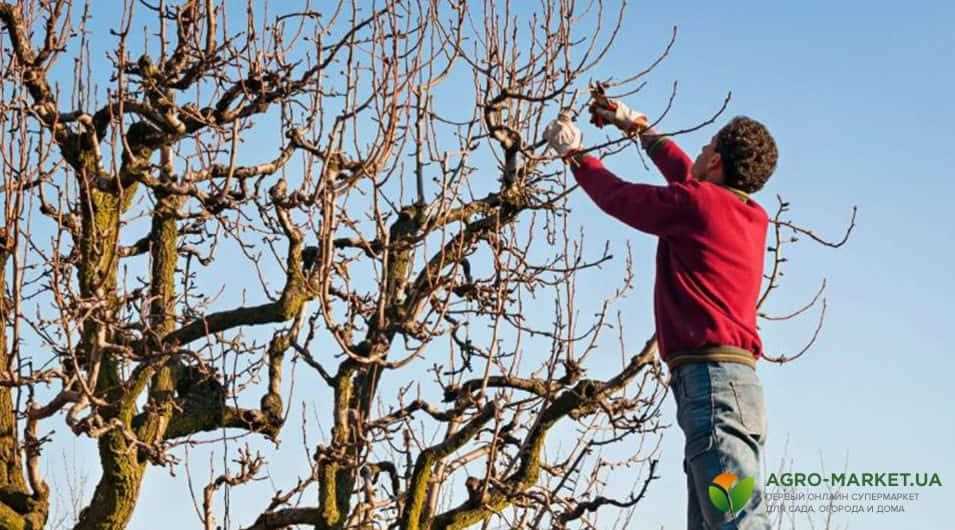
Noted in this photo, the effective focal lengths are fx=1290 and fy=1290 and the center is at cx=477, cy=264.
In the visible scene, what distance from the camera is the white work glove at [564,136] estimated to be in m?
4.56

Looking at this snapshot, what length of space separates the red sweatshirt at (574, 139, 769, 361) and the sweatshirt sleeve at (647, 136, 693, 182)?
47cm

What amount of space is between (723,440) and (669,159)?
1.24 m

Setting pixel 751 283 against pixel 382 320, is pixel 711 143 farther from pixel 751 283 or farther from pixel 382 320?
pixel 382 320

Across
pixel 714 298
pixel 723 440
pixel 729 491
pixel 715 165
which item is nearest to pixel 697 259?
pixel 714 298

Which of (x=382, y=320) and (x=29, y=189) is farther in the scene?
(x=29, y=189)

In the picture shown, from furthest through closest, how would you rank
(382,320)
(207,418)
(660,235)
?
1. (207,418)
2. (382,320)
3. (660,235)

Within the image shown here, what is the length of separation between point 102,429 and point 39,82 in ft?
6.51

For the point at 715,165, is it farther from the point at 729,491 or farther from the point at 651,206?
the point at 729,491

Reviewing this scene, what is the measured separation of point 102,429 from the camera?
22.3 ft

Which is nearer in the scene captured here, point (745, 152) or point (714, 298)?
point (714, 298)

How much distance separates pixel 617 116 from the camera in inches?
194

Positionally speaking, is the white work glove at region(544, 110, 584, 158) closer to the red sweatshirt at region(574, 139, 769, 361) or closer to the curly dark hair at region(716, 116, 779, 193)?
the red sweatshirt at region(574, 139, 769, 361)

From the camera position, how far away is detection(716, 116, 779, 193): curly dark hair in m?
4.29

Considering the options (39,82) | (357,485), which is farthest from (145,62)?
(357,485)
